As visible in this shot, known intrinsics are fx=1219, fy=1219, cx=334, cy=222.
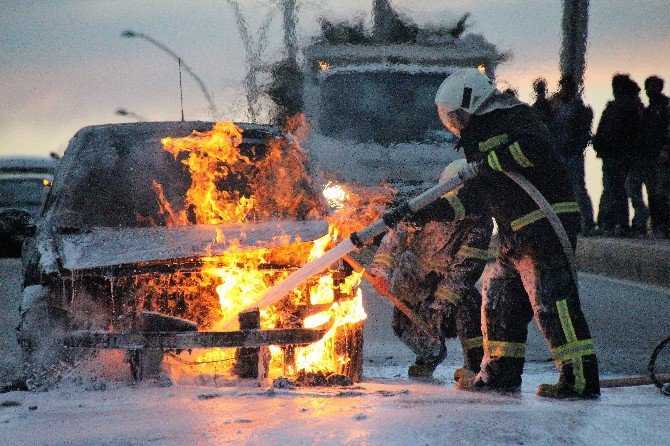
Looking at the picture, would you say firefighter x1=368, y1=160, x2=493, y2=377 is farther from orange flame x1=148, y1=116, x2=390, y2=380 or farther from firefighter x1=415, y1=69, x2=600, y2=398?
firefighter x1=415, y1=69, x2=600, y2=398

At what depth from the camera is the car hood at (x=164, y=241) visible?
6.75 meters

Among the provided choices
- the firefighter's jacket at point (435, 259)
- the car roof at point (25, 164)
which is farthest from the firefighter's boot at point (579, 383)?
the car roof at point (25, 164)

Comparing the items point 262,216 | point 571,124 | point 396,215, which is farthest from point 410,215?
point 571,124

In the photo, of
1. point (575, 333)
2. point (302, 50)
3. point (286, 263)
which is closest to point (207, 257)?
point (286, 263)

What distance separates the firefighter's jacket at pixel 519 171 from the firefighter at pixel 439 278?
79cm

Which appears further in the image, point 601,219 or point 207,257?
point 601,219

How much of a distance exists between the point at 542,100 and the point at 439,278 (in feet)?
30.5

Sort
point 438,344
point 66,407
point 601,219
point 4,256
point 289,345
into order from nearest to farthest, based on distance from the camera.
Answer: point 66,407 → point 289,345 → point 438,344 → point 601,219 → point 4,256

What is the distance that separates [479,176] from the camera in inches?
280

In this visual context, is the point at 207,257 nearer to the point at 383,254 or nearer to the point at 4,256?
the point at 383,254

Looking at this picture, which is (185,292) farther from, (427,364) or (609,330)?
(609,330)

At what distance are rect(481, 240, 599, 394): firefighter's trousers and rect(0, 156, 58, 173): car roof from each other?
60.0 feet

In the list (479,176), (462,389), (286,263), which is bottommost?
(462,389)

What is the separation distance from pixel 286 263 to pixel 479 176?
1.24 metres
